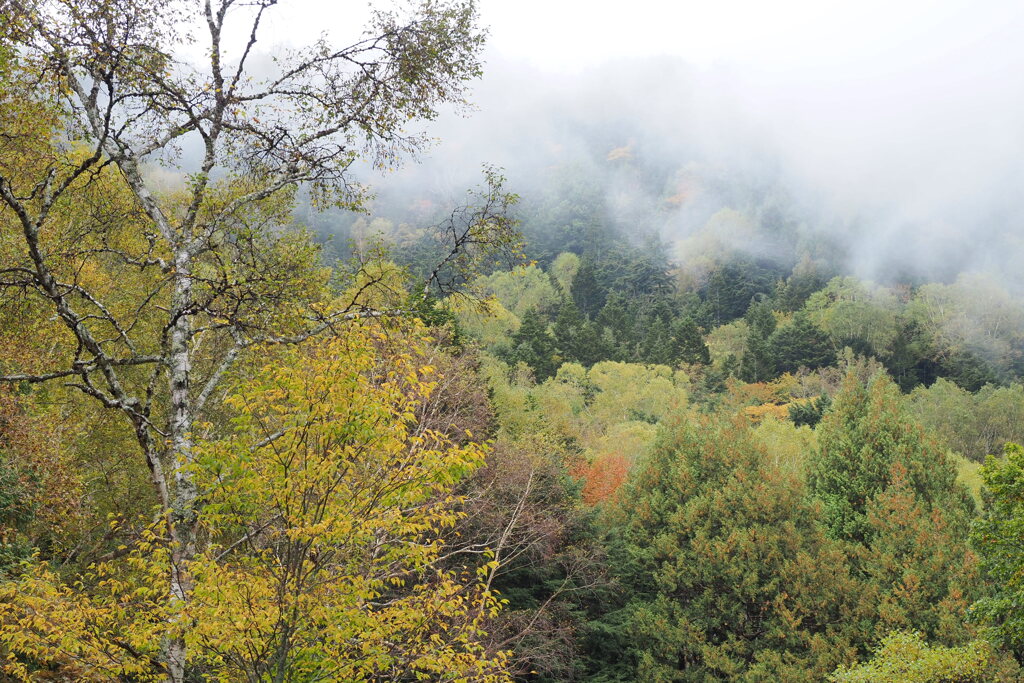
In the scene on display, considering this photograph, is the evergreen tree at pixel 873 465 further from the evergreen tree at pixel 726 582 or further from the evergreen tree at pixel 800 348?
the evergreen tree at pixel 800 348

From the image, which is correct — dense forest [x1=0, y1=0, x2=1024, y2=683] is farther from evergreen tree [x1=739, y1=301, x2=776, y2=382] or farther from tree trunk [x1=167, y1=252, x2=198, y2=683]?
evergreen tree [x1=739, y1=301, x2=776, y2=382]

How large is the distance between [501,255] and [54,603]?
511 cm

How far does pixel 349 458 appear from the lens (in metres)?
6.58

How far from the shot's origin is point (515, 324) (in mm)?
57281

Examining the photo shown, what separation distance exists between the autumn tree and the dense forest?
0.12ft

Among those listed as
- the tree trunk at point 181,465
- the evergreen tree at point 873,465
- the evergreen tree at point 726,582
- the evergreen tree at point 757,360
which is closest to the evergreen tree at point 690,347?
the evergreen tree at point 757,360

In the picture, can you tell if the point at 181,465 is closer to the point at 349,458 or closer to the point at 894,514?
the point at 349,458

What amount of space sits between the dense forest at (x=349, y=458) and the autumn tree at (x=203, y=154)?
4 centimetres

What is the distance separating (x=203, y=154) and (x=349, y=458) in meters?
2.97

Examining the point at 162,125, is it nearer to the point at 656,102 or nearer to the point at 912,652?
the point at 912,652

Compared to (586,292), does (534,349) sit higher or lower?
lower

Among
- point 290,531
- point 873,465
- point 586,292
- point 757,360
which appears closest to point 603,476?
point 873,465

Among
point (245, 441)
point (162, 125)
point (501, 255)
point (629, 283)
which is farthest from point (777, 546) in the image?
point (629, 283)

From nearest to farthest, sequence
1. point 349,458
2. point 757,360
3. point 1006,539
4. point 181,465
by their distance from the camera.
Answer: point 181,465, point 349,458, point 1006,539, point 757,360
